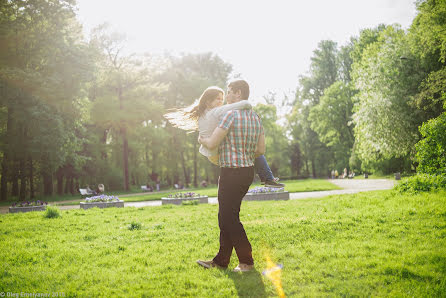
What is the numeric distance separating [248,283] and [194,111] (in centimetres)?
221

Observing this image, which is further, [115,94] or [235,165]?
→ [115,94]

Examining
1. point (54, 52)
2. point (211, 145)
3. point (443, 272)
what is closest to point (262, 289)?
point (211, 145)

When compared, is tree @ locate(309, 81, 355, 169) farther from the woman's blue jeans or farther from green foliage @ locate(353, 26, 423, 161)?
the woman's blue jeans

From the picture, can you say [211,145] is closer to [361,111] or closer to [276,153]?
[361,111]

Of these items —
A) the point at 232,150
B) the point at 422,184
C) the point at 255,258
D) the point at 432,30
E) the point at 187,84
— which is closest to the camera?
the point at 232,150

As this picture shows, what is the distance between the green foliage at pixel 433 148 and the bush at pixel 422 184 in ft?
2.88

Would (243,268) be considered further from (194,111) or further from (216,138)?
(194,111)

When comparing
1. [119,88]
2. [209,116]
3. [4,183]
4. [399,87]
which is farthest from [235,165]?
[119,88]

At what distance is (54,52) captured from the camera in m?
22.7

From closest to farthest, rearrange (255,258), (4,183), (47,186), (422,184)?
(255,258)
(422,184)
(4,183)
(47,186)

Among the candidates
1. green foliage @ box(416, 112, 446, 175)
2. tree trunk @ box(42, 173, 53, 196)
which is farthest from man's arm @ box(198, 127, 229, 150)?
tree trunk @ box(42, 173, 53, 196)

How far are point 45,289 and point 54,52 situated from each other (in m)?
22.2

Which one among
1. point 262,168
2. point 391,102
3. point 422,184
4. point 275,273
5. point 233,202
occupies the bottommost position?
point 275,273

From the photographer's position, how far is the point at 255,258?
4973 millimetres
